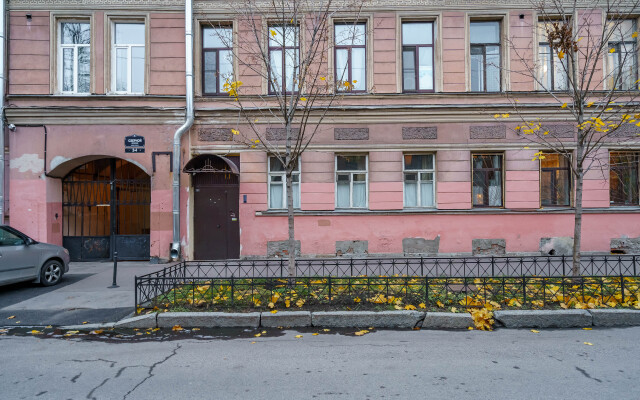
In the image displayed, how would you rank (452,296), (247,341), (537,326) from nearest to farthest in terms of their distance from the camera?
(247,341), (537,326), (452,296)

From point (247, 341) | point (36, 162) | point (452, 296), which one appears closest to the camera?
point (247, 341)

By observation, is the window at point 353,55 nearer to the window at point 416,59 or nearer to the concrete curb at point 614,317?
the window at point 416,59

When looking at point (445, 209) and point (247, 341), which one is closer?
point (247, 341)

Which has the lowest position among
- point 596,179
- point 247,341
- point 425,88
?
point 247,341

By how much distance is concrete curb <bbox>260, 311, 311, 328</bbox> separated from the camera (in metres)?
5.69

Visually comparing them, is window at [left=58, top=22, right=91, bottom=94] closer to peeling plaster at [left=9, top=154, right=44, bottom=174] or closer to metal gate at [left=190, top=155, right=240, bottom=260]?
peeling plaster at [left=9, top=154, right=44, bottom=174]

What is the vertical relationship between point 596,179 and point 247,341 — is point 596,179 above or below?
above

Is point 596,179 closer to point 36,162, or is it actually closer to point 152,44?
point 152,44

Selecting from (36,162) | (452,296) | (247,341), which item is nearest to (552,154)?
(452,296)

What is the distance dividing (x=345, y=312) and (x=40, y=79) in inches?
475

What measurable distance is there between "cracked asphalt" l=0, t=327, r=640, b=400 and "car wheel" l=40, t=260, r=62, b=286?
3.44m

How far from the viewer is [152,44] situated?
453 inches

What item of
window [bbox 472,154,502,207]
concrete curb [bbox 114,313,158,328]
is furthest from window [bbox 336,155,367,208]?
concrete curb [bbox 114,313,158,328]

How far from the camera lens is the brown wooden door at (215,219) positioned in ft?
38.4
